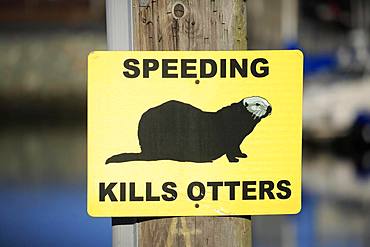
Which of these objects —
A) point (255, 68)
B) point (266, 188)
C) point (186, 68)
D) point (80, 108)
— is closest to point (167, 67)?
point (186, 68)

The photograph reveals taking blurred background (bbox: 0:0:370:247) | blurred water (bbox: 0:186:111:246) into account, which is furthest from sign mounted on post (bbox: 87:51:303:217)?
blurred water (bbox: 0:186:111:246)

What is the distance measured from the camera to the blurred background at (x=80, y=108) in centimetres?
292

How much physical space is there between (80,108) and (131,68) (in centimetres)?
200

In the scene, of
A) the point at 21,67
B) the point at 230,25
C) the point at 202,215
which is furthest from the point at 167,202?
the point at 21,67

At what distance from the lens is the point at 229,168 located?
3.64 feet

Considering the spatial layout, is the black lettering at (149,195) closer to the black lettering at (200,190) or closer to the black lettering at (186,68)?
the black lettering at (200,190)

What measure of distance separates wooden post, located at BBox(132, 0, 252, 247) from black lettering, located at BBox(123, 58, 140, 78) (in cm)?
2

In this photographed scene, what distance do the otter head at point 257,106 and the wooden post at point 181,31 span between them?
0.08 meters

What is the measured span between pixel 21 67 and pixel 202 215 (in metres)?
2.05

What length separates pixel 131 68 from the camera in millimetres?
1090

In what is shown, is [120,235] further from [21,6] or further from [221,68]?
[21,6]

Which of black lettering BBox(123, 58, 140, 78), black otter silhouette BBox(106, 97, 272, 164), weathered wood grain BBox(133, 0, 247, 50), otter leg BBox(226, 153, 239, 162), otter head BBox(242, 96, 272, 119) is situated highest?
weathered wood grain BBox(133, 0, 247, 50)

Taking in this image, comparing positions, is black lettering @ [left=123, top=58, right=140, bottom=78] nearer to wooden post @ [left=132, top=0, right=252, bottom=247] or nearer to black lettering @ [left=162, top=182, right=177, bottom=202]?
wooden post @ [left=132, top=0, right=252, bottom=247]

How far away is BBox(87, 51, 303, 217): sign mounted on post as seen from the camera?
3.58 ft
